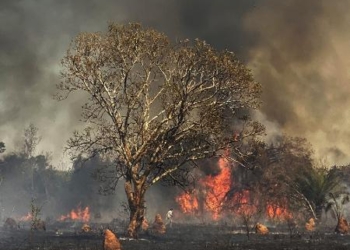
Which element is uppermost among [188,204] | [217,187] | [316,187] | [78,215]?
[217,187]

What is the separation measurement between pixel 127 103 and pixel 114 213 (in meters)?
66.3

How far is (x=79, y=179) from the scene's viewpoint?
9950 centimetres

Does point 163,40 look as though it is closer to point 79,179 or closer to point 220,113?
point 220,113

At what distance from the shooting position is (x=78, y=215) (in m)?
92.5

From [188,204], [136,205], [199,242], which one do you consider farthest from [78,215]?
[199,242]

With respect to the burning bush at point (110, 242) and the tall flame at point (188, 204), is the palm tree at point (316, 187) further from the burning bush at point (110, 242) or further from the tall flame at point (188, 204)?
the burning bush at point (110, 242)

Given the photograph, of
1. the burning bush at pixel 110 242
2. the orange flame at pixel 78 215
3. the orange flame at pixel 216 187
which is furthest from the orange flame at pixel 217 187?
the burning bush at pixel 110 242

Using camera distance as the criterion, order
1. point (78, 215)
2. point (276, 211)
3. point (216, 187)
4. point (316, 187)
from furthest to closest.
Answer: point (78, 215), point (216, 187), point (276, 211), point (316, 187)

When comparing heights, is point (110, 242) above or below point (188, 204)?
below

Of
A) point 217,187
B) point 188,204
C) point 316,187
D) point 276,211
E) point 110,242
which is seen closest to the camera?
point 110,242

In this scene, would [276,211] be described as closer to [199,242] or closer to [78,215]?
[199,242]

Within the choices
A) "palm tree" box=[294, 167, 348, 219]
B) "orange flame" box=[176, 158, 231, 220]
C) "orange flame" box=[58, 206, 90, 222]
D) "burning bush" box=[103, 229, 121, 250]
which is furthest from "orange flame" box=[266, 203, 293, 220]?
"orange flame" box=[58, 206, 90, 222]

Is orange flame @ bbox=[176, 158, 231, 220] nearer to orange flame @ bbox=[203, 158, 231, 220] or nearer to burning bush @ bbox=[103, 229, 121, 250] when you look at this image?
orange flame @ bbox=[203, 158, 231, 220]

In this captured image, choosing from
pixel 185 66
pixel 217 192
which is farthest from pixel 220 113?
pixel 217 192
